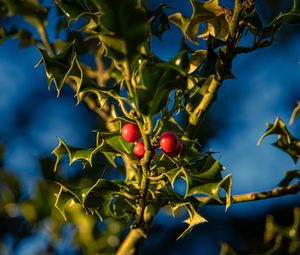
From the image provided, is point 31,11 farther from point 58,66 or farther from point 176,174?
point 176,174

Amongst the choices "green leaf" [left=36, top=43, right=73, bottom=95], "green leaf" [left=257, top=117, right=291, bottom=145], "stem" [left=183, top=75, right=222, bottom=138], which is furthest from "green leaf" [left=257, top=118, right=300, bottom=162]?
"green leaf" [left=36, top=43, right=73, bottom=95]

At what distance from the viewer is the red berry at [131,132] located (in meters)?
0.89

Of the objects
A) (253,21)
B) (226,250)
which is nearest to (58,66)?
(253,21)

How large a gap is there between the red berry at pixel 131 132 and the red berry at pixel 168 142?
47 mm

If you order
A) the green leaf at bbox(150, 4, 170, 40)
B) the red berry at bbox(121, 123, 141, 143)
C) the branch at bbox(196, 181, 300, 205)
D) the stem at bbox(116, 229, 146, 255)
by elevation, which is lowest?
the stem at bbox(116, 229, 146, 255)

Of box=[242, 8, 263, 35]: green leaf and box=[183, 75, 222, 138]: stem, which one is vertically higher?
box=[242, 8, 263, 35]: green leaf

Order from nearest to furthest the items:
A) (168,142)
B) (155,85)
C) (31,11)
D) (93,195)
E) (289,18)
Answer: (155,85) → (168,142) → (93,195) → (289,18) → (31,11)

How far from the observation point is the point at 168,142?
0.87 m

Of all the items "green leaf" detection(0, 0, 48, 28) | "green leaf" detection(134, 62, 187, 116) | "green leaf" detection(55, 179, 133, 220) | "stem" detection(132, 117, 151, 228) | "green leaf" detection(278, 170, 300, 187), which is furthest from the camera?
"green leaf" detection(0, 0, 48, 28)

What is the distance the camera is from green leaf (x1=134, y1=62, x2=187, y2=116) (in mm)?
722

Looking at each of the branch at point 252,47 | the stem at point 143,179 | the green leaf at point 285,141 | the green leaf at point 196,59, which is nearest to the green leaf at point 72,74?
the stem at point 143,179

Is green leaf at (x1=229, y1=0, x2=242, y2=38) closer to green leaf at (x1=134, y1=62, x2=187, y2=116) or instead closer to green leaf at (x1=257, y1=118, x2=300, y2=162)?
green leaf at (x1=257, y1=118, x2=300, y2=162)

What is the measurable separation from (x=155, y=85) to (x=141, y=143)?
0.67 feet

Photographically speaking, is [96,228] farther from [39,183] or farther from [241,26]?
[241,26]
